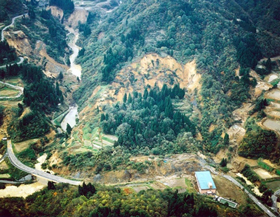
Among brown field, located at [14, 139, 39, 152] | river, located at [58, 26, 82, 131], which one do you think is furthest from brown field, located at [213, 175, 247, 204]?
river, located at [58, 26, 82, 131]

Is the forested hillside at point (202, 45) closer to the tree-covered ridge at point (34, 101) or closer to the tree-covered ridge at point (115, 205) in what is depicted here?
the tree-covered ridge at point (34, 101)

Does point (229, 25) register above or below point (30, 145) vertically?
above

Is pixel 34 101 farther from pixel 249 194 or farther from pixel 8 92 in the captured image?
pixel 249 194

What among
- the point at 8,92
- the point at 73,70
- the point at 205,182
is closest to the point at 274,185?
the point at 205,182

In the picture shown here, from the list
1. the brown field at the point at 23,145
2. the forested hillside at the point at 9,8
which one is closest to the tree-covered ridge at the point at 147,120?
the brown field at the point at 23,145

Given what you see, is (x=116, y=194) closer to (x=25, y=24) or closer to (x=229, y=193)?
(x=229, y=193)

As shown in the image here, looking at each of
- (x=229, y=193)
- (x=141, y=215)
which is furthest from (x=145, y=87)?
(x=141, y=215)

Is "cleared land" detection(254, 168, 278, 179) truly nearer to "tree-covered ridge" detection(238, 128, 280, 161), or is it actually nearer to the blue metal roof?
"tree-covered ridge" detection(238, 128, 280, 161)
